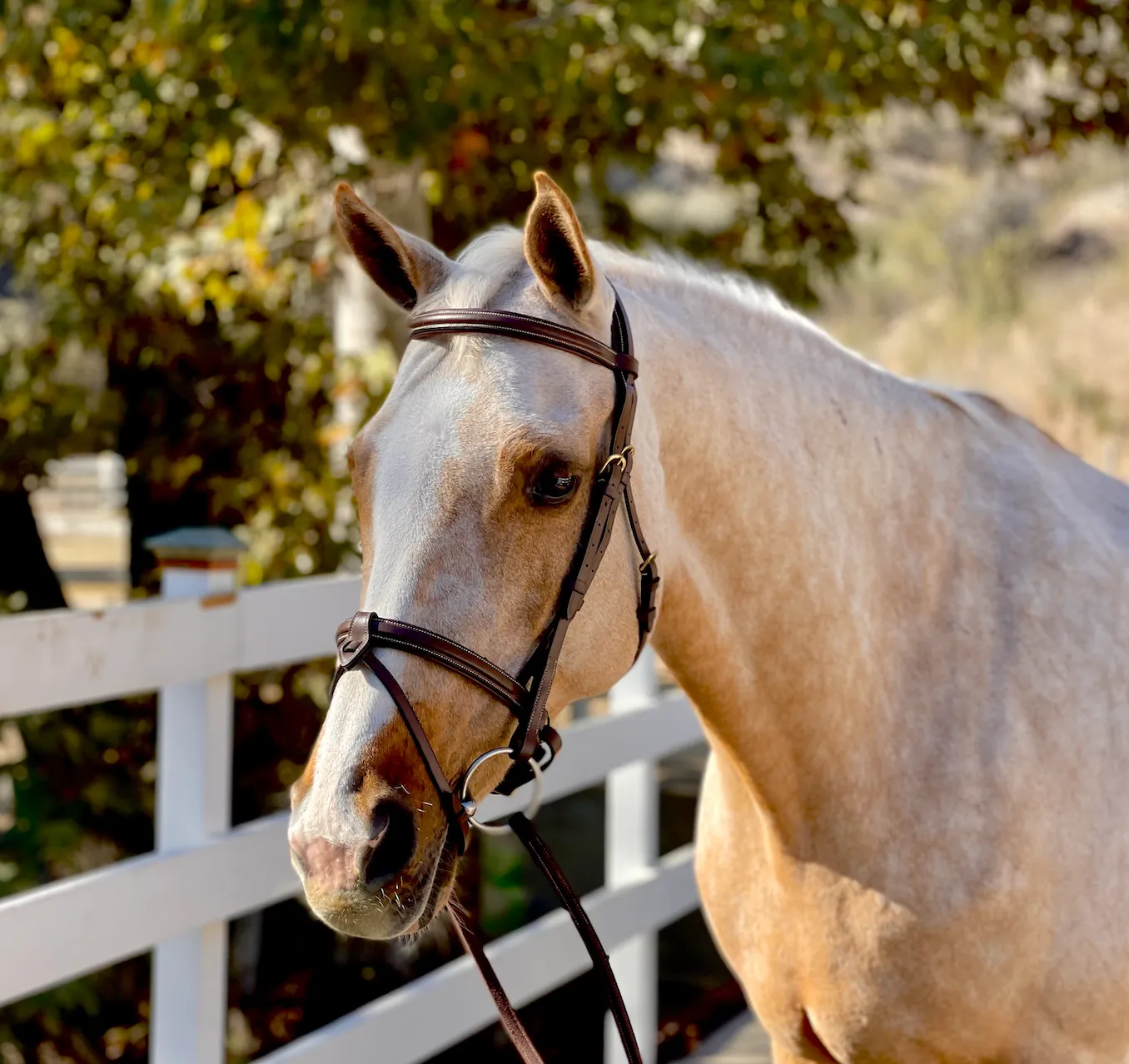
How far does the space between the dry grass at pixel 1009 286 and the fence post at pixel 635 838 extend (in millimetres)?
13569

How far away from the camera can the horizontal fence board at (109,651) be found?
212cm

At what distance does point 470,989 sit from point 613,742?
0.81m

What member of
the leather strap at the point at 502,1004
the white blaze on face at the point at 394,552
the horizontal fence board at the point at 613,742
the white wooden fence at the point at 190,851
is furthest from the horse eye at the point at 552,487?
the horizontal fence board at the point at 613,742

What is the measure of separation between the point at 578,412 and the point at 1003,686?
0.81m

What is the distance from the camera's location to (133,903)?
89.4 inches

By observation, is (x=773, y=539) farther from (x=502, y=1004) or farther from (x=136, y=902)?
(x=136, y=902)

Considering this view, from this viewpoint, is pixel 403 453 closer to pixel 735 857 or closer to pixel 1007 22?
pixel 735 857

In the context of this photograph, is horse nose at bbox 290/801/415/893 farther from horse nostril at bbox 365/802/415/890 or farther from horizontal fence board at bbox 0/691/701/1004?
horizontal fence board at bbox 0/691/701/1004

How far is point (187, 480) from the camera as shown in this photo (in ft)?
15.2

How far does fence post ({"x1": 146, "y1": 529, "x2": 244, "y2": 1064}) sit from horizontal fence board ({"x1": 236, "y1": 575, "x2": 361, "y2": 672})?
8 cm

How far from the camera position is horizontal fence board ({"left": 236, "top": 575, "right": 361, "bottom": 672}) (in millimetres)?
2605

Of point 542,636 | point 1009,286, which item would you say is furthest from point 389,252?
point 1009,286

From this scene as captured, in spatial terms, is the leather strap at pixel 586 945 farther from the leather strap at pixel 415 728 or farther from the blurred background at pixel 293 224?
the blurred background at pixel 293 224

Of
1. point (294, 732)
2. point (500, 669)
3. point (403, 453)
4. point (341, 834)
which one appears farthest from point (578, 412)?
point (294, 732)
